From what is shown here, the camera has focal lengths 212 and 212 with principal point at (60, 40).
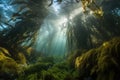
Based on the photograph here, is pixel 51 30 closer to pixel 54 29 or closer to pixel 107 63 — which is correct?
pixel 54 29

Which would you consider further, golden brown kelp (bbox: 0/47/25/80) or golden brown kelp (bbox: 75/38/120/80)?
golden brown kelp (bbox: 0/47/25/80)

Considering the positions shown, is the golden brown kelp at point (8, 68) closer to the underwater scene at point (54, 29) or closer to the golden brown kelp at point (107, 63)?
the underwater scene at point (54, 29)

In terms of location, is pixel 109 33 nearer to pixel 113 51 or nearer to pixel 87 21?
pixel 87 21

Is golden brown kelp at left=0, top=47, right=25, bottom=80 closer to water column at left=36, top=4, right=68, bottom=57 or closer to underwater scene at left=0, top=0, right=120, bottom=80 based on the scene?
underwater scene at left=0, top=0, right=120, bottom=80

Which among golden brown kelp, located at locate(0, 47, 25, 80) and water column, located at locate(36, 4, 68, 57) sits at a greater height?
water column, located at locate(36, 4, 68, 57)

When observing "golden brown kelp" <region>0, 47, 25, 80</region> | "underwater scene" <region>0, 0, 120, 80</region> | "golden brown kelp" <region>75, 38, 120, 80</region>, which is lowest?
"golden brown kelp" <region>75, 38, 120, 80</region>

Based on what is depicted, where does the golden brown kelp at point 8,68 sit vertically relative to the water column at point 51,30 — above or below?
below

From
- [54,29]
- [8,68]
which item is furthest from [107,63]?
[54,29]

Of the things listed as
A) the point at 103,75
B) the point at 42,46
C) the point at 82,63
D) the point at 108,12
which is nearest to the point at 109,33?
the point at 108,12

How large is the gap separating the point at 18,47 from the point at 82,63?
3047 mm

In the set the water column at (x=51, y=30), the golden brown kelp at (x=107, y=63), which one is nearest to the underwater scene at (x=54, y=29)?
the water column at (x=51, y=30)

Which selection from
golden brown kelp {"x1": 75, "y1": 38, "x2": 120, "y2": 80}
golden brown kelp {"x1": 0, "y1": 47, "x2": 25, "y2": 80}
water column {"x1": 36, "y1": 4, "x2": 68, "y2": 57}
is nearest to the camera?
golden brown kelp {"x1": 75, "y1": 38, "x2": 120, "y2": 80}

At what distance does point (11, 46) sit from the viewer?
6773 millimetres

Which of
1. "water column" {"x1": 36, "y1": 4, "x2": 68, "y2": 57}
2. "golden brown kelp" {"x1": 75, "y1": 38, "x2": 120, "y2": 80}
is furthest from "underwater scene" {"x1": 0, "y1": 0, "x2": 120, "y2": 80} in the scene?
"golden brown kelp" {"x1": 75, "y1": 38, "x2": 120, "y2": 80}
